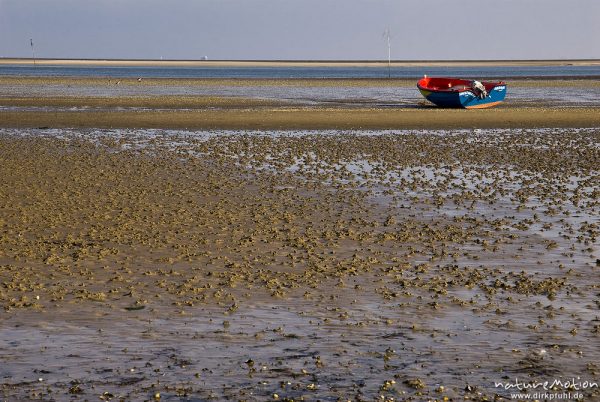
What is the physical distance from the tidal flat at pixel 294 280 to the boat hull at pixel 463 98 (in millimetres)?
26010

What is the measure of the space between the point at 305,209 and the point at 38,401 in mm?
10670

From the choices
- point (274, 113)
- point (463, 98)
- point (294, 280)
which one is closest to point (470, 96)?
point (463, 98)

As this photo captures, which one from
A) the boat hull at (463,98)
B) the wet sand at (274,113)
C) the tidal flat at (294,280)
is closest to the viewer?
the tidal flat at (294,280)

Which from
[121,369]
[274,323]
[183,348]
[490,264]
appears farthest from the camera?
[490,264]

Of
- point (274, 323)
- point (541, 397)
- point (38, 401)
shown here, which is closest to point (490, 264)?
point (274, 323)

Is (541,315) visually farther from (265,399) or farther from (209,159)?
(209,159)

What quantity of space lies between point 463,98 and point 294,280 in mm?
39887

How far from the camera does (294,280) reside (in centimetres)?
1270

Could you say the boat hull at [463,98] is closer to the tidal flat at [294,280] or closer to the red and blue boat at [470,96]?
the red and blue boat at [470,96]

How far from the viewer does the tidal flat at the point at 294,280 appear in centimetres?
895

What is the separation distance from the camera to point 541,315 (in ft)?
36.0

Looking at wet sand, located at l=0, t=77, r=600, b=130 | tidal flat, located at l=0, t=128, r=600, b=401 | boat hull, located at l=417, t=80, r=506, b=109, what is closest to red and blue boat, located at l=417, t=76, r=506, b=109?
boat hull, located at l=417, t=80, r=506, b=109

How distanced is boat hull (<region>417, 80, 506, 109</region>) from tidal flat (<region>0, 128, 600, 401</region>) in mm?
26010

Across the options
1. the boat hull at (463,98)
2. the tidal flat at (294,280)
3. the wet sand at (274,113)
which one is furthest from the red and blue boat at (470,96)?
the tidal flat at (294,280)
